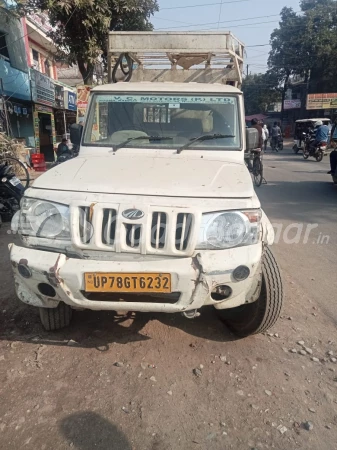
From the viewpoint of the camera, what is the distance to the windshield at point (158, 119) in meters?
3.37

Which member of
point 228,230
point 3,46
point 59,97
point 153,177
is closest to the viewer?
point 228,230

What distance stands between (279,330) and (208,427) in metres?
1.23

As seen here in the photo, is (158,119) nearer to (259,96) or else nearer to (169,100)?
(169,100)

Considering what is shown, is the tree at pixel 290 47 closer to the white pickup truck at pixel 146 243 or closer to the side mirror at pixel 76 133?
the side mirror at pixel 76 133

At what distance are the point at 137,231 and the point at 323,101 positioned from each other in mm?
31824

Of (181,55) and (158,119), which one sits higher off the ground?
(181,55)

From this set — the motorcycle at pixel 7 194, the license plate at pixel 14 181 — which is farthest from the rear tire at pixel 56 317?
the license plate at pixel 14 181

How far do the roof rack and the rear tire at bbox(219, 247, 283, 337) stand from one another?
303cm

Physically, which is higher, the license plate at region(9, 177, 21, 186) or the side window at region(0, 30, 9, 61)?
the side window at region(0, 30, 9, 61)

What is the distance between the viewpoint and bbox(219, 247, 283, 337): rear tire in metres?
2.64

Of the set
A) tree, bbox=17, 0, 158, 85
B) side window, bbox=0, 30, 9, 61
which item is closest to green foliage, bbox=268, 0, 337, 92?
tree, bbox=17, 0, 158, 85

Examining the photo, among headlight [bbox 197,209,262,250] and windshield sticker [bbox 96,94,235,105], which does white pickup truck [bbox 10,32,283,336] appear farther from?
windshield sticker [bbox 96,94,235,105]

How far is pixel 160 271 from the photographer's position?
213 centimetres

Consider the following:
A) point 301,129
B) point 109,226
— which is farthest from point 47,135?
point 109,226
